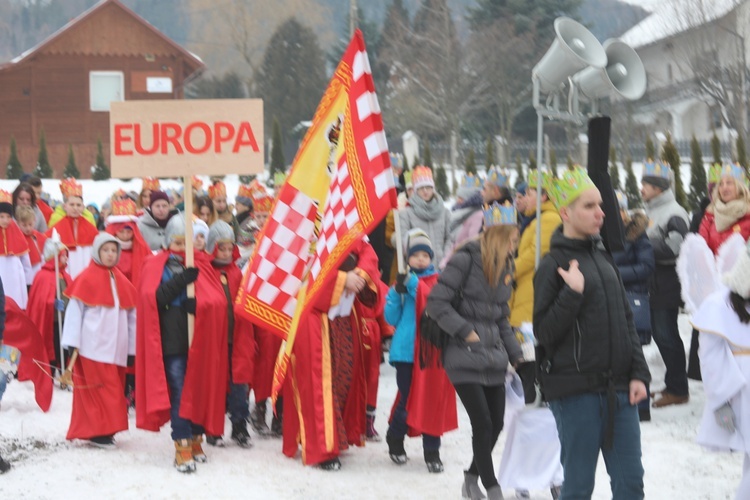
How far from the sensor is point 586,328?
5.50m

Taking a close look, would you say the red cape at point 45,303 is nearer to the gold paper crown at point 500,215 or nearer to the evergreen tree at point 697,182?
the gold paper crown at point 500,215

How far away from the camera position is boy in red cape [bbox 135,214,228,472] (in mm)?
8375

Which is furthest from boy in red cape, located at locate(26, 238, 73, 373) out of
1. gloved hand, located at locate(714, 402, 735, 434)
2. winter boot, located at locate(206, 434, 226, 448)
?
gloved hand, located at locate(714, 402, 735, 434)

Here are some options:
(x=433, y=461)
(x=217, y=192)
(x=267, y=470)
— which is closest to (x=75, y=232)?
(x=217, y=192)

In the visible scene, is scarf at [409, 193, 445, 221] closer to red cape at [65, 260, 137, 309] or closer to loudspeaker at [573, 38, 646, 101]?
red cape at [65, 260, 137, 309]

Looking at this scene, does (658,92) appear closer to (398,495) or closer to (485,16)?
(485,16)

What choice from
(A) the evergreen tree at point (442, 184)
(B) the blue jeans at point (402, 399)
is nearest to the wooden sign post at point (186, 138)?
(B) the blue jeans at point (402, 399)

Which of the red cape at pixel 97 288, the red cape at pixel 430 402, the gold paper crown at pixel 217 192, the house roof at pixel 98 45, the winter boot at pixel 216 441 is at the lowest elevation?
the winter boot at pixel 216 441

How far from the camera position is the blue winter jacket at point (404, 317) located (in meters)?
8.40

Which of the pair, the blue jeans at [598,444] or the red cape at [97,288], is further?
the red cape at [97,288]

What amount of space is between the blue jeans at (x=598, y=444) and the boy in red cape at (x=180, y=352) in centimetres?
354

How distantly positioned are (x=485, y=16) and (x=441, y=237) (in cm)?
3634

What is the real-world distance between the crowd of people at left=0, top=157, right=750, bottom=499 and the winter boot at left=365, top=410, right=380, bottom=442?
19mm

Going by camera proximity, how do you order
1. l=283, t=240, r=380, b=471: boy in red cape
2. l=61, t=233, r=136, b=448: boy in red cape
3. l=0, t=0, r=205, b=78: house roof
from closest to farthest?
l=283, t=240, r=380, b=471: boy in red cape
l=61, t=233, r=136, b=448: boy in red cape
l=0, t=0, r=205, b=78: house roof
